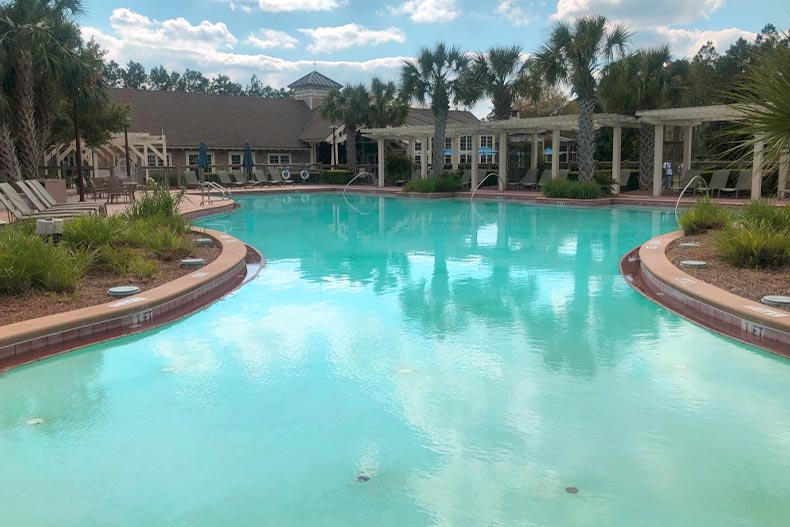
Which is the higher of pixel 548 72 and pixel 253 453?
pixel 548 72

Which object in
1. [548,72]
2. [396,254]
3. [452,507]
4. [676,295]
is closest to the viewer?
[452,507]

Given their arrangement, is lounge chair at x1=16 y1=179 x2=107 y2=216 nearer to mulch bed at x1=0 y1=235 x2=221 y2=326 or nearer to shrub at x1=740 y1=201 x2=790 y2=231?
mulch bed at x1=0 y1=235 x2=221 y2=326

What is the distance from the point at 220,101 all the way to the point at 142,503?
39.6m

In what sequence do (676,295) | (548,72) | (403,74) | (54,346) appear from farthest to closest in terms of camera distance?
(403,74) < (548,72) < (676,295) < (54,346)

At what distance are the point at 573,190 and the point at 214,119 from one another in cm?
2415

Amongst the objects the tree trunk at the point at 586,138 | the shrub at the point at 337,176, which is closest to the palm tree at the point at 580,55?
Result: the tree trunk at the point at 586,138

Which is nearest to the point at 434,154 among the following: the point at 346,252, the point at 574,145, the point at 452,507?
the point at 574,145

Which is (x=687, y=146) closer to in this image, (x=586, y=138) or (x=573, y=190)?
(x=586, y=138)

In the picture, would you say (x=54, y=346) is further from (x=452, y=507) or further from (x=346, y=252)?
(x=346, y=252)

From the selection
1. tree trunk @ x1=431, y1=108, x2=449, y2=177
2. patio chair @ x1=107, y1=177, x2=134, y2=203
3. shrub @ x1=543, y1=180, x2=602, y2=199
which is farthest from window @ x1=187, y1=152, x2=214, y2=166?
shrub @ x1=543, y1=180, x2=602, y2=199

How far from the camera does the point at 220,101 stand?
40375mm

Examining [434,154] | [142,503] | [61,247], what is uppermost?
[434,154]

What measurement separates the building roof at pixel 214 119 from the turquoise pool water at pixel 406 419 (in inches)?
1196

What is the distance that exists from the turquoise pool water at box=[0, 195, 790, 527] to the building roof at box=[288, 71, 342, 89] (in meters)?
39.0
